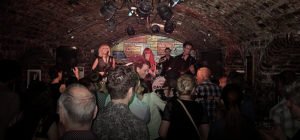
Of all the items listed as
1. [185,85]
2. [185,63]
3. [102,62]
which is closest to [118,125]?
[185,85]

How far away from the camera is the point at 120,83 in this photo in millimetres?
2559

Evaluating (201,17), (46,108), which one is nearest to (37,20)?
(201,17)

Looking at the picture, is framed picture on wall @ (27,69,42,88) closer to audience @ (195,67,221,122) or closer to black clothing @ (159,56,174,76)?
black clothing @ (159,56,174,76)

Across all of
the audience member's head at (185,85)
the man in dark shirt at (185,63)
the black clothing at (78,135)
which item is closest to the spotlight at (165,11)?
the man in dark shirt at (185,63)

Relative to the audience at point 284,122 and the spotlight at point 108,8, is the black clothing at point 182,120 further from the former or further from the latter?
the spotlight at point 108,8

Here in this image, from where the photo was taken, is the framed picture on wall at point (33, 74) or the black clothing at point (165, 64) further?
the framed picture on wall at point (33, 74)

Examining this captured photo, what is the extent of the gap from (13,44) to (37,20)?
2.88 feet

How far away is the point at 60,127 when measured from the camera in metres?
2.69

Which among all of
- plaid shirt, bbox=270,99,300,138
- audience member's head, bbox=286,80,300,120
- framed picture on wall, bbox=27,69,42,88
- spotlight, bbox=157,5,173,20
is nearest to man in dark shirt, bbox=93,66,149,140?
audience member's head, bbox=286,80,300,120

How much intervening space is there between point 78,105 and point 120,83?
493mm

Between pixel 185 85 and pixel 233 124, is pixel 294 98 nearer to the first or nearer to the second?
pixel 233 124

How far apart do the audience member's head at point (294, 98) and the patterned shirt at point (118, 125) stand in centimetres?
140

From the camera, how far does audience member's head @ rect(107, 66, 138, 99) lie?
99.3 inches

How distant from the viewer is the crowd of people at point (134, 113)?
224 centimetres
